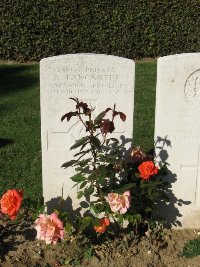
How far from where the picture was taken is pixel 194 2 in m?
10.8

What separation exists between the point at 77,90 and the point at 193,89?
857mm

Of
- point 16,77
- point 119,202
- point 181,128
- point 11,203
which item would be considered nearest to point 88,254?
point 119,202

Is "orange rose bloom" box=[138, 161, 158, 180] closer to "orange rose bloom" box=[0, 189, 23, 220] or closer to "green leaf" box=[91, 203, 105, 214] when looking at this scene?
"green leaf" box=[91, 203, 105, 214]

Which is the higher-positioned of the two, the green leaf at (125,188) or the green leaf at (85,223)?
the green leaf at (125,188)

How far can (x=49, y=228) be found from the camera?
3418mm

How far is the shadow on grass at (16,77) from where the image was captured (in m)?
8.59

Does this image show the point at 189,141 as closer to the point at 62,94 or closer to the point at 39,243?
the point at 62,94

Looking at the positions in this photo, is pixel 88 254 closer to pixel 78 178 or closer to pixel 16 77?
pixel 78 178

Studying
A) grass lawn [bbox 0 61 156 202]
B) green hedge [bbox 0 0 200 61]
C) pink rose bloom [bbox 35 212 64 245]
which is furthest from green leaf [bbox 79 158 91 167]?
green hedge [bbox 0 0 200 61]

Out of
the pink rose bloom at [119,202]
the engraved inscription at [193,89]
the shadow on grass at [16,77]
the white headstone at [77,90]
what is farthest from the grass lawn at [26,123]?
the engraved inscription at [193,89]

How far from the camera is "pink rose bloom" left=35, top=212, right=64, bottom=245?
11.2 ft

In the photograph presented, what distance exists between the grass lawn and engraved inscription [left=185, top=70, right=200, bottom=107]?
1755mm

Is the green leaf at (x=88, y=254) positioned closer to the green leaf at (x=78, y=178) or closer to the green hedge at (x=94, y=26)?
the green leaf at (x=78, y=178)

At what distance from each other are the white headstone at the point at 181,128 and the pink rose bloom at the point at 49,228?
0.98 meters
